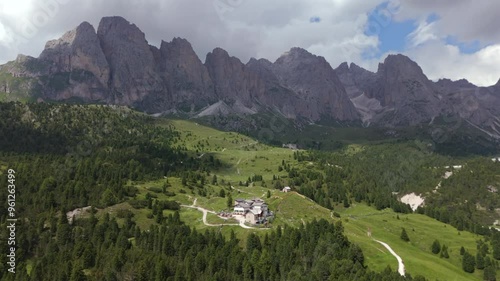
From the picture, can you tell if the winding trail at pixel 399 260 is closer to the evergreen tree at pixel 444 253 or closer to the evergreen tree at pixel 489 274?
the evergreen tree at pixel 444 253

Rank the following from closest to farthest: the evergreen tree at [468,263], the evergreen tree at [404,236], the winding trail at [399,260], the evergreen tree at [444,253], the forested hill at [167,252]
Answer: the forested hill at [167,252] → the winding trail at [399,260] → the evergreen tree at [468,263] → the evergreen tree at [444,253] → the evergreen tree at [404,236]

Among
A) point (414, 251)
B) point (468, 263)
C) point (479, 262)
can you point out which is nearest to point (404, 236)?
point (414, 251)

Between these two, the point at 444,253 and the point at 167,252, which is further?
the point at 444,253

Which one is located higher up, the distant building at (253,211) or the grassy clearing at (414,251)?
the distant building at (253,211)

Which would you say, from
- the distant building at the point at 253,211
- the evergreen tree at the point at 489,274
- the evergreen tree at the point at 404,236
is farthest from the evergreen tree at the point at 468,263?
the distant building at the point at 253,211

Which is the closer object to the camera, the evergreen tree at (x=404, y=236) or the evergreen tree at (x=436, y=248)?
the evergreen tree at (x=436, y=248)

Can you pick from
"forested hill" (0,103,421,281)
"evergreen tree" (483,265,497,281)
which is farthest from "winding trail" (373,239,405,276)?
"evergreen tree" (483,265,497,281)

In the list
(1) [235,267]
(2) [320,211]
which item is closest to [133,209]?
(1) [235,267]

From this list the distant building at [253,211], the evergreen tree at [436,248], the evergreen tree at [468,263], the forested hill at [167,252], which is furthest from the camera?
the evergreen tree at [436,248]

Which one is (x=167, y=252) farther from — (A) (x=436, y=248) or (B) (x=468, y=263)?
(B) (x=468, y=263)
